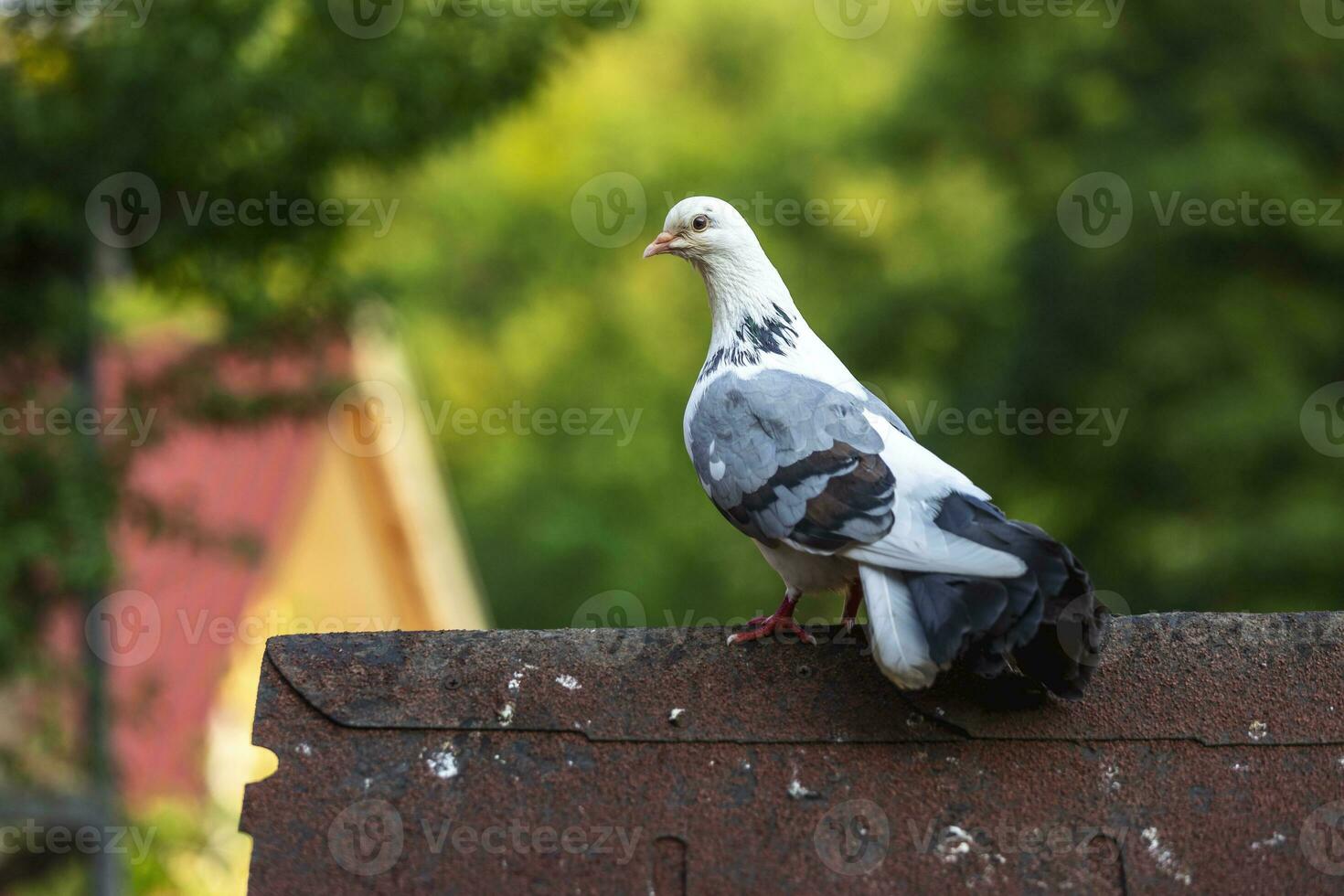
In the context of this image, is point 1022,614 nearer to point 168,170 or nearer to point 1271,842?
→ point 1271,842

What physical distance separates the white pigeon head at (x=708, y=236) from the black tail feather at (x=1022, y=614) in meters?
1.48

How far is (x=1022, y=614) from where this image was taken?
2898 millimetres

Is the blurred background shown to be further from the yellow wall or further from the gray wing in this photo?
the gray wing

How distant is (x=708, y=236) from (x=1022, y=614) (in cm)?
181

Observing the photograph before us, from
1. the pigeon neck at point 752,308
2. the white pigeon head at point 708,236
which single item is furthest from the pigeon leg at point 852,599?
the white pigeon head at point 708,236

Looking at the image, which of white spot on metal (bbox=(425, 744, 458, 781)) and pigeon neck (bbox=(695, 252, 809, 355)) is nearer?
white spot on metal (bbox=(425, 744, 458, 781))

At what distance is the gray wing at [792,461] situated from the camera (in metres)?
3.30

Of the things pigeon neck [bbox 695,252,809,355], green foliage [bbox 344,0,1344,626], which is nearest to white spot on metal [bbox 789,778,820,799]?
pigeon neck [bbox 695,252,809,355]

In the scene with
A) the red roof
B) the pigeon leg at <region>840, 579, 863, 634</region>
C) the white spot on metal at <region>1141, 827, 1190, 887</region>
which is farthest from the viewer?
the red roof

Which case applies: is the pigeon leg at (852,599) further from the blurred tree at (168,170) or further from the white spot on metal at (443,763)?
the blurred tree at (168,170)

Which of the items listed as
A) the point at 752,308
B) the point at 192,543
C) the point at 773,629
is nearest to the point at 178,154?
the point at 192,543

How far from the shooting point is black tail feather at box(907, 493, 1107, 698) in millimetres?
2900

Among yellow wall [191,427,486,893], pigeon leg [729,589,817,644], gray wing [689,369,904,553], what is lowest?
pigeon leg [729,589,817,644]

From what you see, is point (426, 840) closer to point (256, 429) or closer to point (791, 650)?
point (791, 650)
